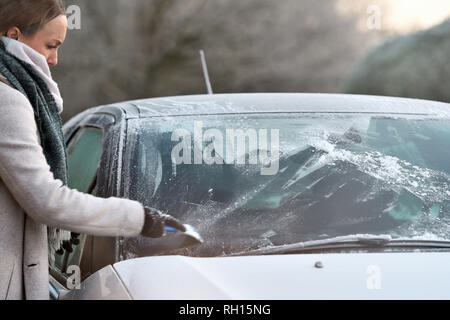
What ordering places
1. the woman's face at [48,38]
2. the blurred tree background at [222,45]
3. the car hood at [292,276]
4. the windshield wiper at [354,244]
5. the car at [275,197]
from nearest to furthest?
the car hood at [292,276], the car at [275,197], the woman's face at [48,38], the windshield wiper at [354,244], the blurred tree background at [222,45]

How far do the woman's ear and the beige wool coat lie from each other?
0.17 metres

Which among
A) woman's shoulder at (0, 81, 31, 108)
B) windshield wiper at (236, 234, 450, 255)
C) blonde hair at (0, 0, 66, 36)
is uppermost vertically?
blonde hair at (0, 0, 66, 36)

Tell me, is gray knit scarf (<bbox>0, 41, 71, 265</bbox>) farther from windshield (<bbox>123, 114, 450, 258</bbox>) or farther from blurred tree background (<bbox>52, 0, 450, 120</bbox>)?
blurred tree background (<bbox>52, 0, 450, 120</bbox>)

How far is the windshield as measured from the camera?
206 centimetres

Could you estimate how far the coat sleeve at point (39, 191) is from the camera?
5.37 ft

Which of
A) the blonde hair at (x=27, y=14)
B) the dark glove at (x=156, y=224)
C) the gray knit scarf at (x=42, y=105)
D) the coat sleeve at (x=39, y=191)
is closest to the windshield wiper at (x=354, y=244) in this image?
the dark glove at (x=156, y=224)

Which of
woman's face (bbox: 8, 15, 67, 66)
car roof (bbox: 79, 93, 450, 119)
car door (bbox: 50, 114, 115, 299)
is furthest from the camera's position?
car roof (bbox: 79, 93, 450, 119)

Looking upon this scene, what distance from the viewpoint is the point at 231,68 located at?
13.0 m

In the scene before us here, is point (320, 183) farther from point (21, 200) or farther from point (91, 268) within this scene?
point (21, 200)

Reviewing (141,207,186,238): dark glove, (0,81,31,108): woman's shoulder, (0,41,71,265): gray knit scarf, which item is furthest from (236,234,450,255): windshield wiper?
(0,81,31,108): woman's shoulder

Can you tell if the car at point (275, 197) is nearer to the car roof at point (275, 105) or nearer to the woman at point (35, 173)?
the car roof at point (275, 105)

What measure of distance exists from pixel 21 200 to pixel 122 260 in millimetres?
401

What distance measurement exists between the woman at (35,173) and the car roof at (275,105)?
2.22ft

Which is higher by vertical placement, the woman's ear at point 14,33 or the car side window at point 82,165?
the woman's ear at point 14,33
